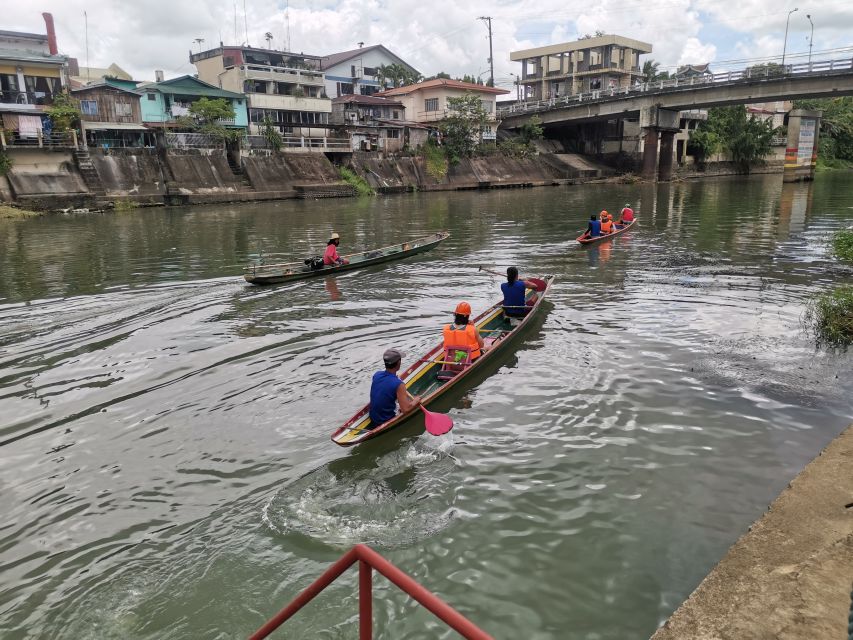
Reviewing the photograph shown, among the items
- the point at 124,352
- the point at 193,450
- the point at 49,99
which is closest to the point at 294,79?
the point at 49,99

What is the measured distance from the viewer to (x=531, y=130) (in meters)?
70.0

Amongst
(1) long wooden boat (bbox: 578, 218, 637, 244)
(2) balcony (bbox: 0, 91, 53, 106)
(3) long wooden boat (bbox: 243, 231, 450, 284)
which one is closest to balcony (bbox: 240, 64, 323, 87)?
(2) balcony (bbox: 0, 91, 53, 106)

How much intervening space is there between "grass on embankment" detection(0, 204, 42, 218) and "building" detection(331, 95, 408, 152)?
2839 cm

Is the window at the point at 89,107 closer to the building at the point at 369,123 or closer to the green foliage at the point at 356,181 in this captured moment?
the green foliage at the point at 356,181

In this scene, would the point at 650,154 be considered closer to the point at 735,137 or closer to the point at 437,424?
the point at 735,137

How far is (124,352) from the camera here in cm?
1262

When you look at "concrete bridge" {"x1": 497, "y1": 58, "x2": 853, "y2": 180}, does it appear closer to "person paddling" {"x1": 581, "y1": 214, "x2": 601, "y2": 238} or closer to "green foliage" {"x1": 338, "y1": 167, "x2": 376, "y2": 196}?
"green foliage" {"x1": 338, "y1": 167, "x2": 376, "y2": 196}

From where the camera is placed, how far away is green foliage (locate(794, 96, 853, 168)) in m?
83.3

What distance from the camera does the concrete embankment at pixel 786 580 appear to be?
14.8 ft

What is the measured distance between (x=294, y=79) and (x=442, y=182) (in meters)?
17.5

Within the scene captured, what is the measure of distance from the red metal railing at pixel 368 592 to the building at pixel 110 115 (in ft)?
163

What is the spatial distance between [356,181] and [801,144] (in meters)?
43.5

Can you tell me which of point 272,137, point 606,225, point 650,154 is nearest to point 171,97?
point 272,137

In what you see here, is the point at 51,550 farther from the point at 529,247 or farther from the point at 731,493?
the point at 529,247
